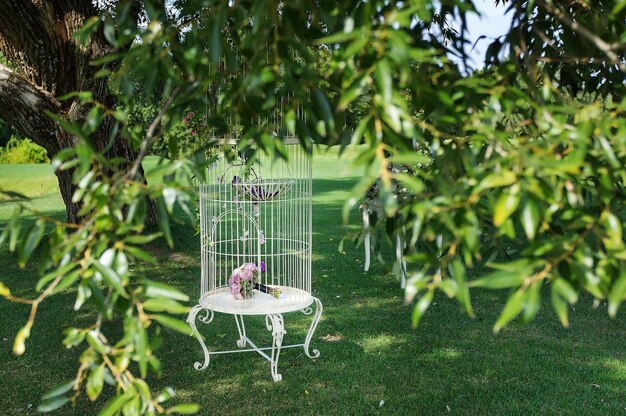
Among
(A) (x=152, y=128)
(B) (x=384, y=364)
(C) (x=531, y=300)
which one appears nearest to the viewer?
(C) (x=531, y=300)

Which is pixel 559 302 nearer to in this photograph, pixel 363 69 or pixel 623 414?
pixel 363 69

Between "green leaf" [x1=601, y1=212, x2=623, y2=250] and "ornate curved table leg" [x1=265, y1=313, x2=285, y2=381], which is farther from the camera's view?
"ornate curved table leg" [x1=265, y1=313, x2=285, y2=381]

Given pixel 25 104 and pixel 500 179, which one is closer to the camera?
pixel 500 179

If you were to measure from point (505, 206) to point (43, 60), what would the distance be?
17.0 feet

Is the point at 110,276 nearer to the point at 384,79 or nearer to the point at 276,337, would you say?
the point at 384,79

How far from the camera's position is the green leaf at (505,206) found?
907 millimetres

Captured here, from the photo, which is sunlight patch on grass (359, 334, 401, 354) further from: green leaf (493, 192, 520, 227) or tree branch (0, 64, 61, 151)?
green leaf (493, 192, 520, 227)

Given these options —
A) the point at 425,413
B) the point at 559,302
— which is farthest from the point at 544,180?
the point at 425,413

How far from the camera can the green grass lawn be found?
421cm

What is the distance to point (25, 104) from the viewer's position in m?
5.38

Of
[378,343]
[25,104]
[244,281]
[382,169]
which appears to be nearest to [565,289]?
[382,169]

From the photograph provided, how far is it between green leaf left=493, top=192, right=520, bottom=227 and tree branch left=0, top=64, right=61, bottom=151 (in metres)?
4.76

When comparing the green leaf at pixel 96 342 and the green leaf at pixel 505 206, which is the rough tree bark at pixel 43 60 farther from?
the green leaf at pixel 505 206

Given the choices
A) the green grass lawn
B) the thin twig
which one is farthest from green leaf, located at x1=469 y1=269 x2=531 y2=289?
the green grass lawn
